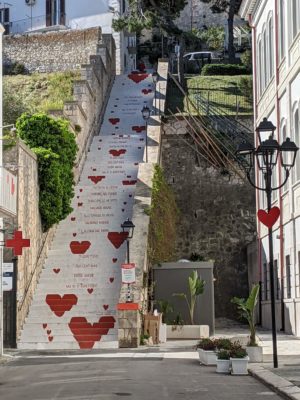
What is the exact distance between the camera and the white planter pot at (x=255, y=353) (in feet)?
57.5

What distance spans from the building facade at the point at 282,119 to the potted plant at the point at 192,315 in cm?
277

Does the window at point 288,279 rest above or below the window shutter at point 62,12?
below

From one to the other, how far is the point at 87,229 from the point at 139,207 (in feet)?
7.41

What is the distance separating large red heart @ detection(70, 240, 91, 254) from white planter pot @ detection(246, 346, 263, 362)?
40.5 ft

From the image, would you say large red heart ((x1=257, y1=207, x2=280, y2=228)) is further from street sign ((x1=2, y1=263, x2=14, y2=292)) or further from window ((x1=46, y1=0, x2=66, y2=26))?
window ((x1=46, y1=0, x2=66, y2=26))

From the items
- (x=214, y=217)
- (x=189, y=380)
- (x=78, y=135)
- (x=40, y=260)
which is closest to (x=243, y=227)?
(x=214, y=217)

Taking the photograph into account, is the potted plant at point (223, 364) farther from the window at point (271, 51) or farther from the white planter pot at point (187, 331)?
the window at point (271, 51)

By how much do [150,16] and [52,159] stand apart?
1028 inches

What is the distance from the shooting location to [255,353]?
17.6 meters

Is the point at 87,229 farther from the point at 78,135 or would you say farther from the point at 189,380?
the point at 189,380

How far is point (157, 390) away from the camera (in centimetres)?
1336

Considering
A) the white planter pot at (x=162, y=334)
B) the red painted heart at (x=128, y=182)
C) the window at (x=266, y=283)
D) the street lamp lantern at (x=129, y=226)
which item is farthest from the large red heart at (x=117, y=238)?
the window at (x=266, y=283)

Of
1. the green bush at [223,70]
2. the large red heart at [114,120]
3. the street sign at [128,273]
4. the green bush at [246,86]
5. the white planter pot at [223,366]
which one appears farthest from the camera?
the green bush at [223,70]

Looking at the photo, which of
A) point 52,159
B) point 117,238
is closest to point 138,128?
point 117,238
